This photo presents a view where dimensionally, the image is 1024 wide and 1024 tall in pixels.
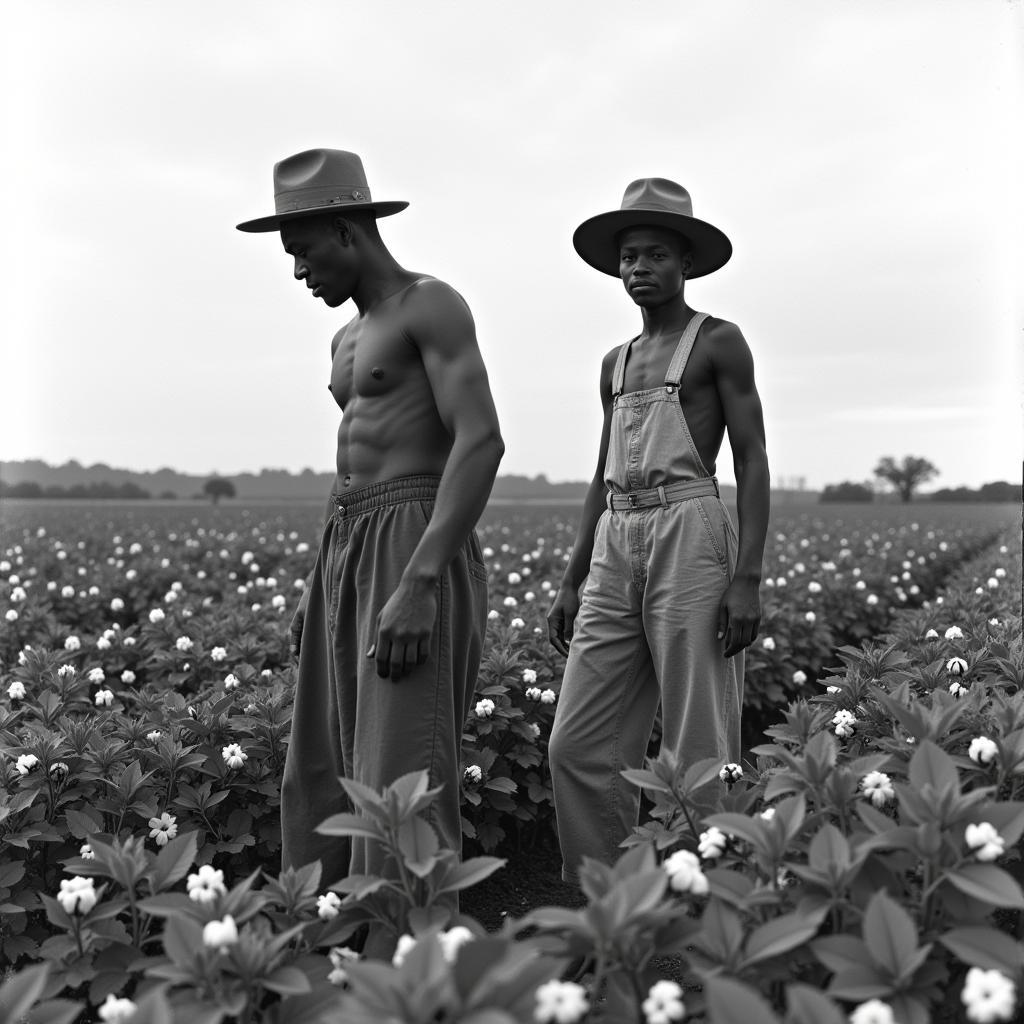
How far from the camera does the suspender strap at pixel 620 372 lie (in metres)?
3.51

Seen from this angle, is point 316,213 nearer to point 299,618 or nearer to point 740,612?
point 299,618

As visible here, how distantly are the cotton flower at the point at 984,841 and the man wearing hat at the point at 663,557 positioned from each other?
1.30 m

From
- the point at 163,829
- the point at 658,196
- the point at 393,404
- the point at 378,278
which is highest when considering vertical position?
the point at 658,196

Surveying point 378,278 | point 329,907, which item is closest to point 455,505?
point 378,278

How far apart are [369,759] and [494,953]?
1.14m

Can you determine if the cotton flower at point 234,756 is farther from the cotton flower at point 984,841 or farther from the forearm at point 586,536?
the cotton flower at point 984,841

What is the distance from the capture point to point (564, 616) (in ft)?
12.4

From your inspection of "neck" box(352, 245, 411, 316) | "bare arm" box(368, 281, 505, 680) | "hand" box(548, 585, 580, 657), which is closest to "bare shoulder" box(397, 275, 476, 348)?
"bare arm" box(368, 281, 505, 680)

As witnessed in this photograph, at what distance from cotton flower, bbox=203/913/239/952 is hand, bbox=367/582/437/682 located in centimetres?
81

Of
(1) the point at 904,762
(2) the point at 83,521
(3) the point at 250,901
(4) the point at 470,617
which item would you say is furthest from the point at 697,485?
(2) the point at 83,521

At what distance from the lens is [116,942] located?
2273 mm

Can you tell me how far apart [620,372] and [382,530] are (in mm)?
1150

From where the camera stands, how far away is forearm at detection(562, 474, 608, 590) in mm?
3758

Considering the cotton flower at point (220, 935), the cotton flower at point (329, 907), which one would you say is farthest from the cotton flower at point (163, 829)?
the cotton flower at point (220, 935)
